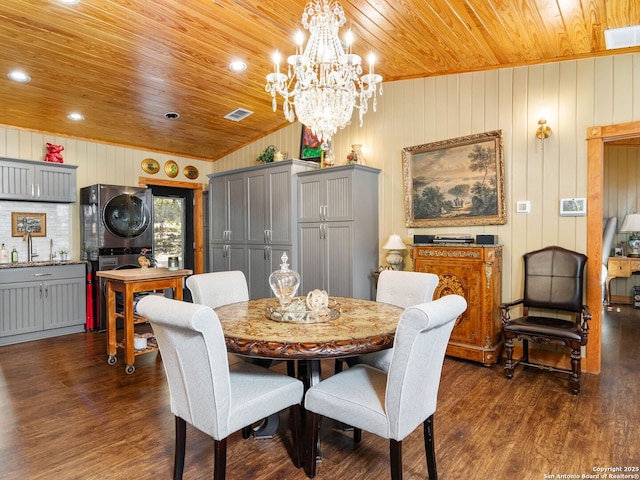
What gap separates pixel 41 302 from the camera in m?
4.34

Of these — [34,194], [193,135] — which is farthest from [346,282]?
[34,194]

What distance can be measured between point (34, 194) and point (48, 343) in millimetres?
1714

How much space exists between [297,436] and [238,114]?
13.3ft

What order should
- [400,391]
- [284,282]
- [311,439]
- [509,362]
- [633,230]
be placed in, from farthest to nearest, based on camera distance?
[633,230]
[509,362]
[284,282]
[311,439]
[400,391]

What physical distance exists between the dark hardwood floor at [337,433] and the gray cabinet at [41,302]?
0.96 metres

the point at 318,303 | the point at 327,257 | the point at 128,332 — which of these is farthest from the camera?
the point at 327,257

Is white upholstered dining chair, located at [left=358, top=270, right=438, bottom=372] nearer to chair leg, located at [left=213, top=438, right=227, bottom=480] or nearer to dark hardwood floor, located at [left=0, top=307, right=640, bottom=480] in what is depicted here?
dark hardwood floor, located at [left=0, top=307, right=640, bottom=480]

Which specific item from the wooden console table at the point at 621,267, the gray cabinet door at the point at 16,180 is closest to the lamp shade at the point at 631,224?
the wooden console table at the point at 621,267

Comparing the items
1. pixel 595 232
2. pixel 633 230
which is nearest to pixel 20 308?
pixel 595 232

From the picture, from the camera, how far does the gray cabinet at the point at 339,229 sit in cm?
421

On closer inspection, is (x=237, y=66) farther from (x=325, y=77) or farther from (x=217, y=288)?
(x=217, y=288)

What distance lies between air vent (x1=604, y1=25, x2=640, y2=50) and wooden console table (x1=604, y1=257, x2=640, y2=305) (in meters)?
4.12

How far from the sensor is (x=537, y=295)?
11.2 feet

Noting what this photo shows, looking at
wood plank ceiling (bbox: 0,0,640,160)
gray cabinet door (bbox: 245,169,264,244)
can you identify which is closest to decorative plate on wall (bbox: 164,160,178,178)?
wood plank ceiling (bbox: 0,0,640,160)
